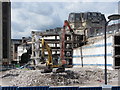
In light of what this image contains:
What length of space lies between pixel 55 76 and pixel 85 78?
6020 mm

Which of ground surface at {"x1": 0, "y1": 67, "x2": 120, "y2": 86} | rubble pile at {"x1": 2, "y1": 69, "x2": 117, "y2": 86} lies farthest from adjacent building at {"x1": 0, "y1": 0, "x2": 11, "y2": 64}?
rubble pile at {"x1": 2, "y1": 69, "x2": 117, "y2": 86}

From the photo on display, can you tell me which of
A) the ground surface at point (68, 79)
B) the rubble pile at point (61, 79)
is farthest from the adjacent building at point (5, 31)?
the rubble pile at point (61, 79)

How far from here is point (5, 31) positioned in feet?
273

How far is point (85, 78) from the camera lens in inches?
1677

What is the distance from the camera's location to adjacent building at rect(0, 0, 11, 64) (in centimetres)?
8094

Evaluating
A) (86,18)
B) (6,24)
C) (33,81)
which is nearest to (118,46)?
(33,81)

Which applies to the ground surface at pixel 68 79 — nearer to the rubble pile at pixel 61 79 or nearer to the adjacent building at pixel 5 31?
the rubble pile at pixel 61 79

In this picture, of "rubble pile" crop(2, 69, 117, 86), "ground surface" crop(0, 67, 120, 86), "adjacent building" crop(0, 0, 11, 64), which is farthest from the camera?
"adjacent building" crop(0, 0, 11, 64)

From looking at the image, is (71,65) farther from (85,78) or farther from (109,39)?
(85,78)

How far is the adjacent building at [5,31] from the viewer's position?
80.9 metres

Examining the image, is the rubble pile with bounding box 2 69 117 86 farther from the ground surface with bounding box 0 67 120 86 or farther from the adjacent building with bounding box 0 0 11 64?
the adjacent building with bounding box 0 0 11 64

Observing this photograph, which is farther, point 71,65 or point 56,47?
point 56,47

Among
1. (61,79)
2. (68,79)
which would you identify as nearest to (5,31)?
(61,79)

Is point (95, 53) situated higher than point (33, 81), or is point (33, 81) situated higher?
point (95, 53)
